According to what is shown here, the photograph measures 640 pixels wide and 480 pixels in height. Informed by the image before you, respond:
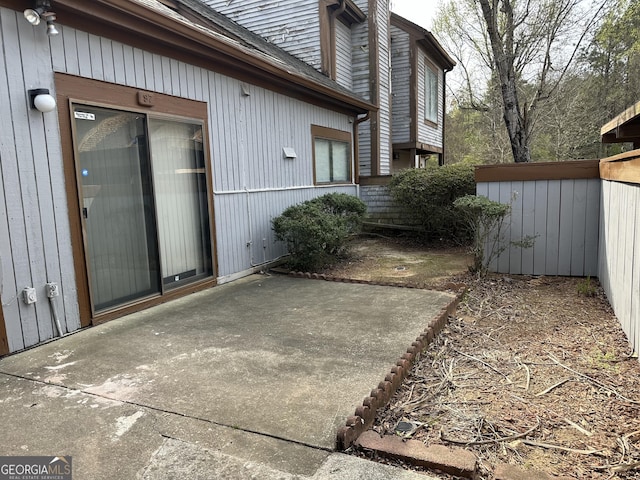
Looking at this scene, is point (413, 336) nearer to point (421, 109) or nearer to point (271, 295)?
point (271, 295)

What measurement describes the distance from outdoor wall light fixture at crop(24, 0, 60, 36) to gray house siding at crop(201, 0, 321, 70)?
7.52 metres

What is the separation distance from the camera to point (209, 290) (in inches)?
214

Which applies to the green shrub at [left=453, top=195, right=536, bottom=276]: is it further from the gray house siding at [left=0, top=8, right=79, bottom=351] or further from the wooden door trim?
the wooden door trim

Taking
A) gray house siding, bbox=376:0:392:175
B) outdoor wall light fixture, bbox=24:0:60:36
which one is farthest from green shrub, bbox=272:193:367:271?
gray house siding, bbox=376:0:392:175

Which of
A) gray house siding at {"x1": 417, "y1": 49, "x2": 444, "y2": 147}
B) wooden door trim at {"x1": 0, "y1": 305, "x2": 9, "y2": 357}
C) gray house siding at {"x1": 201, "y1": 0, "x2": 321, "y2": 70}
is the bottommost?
wooden door trim at {"x1": 0, "y1": 305, "x2": 9, "y2": 357}

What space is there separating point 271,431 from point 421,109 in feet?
43.1

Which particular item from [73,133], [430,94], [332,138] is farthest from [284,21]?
[73,133]

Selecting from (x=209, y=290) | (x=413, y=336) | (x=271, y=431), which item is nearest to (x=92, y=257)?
(x=209, y=290)

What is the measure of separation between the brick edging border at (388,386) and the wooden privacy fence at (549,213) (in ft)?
6.17

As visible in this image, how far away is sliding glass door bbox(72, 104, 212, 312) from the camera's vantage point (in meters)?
4.02

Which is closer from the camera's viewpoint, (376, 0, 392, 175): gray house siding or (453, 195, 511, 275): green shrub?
(453, 195, 511, 275): green shrub

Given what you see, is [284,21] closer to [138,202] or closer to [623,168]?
[138,202]

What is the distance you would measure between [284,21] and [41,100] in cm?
837

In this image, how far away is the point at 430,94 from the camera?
1465cm
